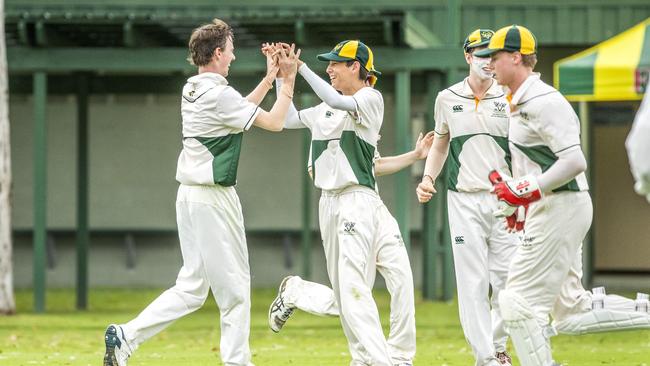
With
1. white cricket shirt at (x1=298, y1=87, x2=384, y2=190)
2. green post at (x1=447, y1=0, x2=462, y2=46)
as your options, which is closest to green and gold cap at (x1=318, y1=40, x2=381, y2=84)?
white cricket shirt at (x1=298, y1=87, x2=384, y2=190)

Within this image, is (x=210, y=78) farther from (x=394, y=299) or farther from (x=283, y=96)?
(x=394, y=299)

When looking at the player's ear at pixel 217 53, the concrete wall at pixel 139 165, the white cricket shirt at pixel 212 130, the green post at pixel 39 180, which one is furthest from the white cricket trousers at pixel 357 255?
the concrete wall at pixel 139 165

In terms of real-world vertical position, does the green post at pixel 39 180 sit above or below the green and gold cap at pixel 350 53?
below

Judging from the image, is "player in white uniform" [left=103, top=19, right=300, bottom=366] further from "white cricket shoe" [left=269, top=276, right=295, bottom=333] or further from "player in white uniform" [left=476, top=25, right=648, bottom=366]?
"player in white uniform" [left=476, top=25, right=648, bottom=366]

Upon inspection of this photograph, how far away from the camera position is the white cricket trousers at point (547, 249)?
7664 mm

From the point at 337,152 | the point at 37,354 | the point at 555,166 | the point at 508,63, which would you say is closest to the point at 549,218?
the point at 555,166

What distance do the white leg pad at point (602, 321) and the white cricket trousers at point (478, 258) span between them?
1.05 meters

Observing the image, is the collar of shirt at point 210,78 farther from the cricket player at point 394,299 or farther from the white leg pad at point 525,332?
the white leg pad at point 525,332

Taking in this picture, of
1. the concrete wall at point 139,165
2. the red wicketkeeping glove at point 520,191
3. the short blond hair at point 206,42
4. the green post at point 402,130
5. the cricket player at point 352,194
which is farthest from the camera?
the concrete wall at point 139,165

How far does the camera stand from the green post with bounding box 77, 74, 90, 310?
19.2 m

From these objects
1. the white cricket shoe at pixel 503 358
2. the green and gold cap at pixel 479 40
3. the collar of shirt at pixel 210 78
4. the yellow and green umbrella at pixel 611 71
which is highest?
the green and gold cap at pixel 479 40

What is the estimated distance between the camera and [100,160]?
23969 millimetres

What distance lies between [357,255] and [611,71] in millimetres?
6025

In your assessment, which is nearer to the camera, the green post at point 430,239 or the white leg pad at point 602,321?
the white leg pad at point 602,321
